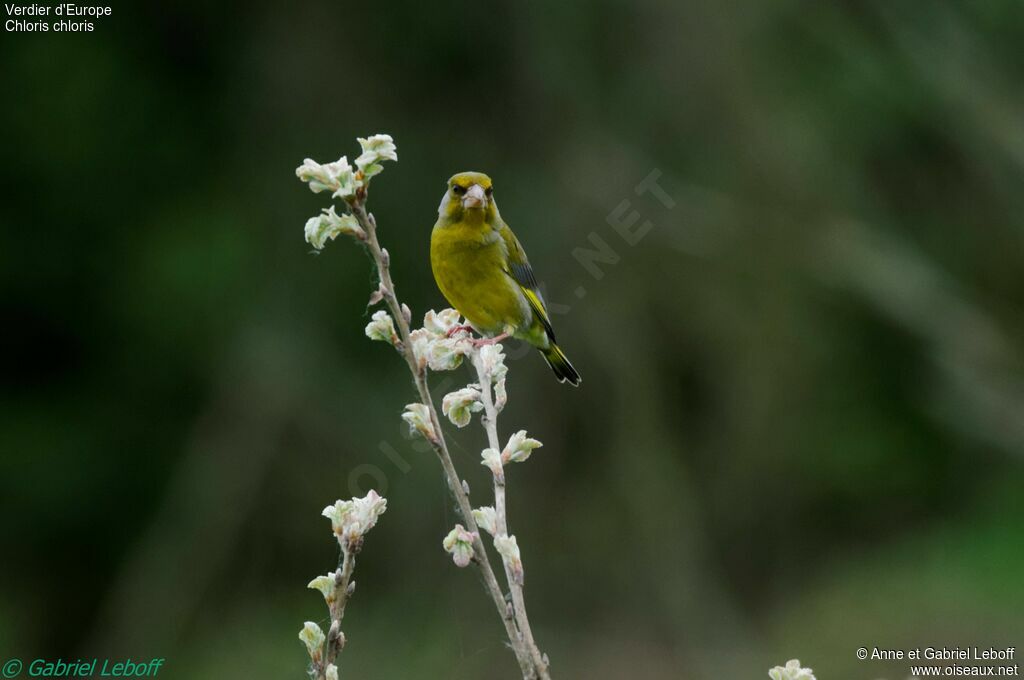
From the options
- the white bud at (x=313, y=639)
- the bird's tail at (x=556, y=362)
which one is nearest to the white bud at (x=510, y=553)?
the white bud at (x=313, y=639)

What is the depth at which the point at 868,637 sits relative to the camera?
9250mm

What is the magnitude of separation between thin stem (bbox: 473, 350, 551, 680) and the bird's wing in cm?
117

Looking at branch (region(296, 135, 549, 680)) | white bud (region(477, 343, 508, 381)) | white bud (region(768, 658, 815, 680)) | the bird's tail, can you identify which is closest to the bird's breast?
the bird's tail

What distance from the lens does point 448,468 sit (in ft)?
5.41

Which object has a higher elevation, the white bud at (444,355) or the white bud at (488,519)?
the white bud at (444,355)

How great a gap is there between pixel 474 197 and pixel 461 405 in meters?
1.12

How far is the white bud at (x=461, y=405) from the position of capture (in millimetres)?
2051

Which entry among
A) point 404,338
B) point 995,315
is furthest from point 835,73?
point 404,338

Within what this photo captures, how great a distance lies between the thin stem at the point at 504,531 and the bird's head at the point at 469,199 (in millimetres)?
894

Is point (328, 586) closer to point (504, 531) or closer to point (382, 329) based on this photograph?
point (504, 531)

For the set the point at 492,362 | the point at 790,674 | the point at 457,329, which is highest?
the point at 457,329

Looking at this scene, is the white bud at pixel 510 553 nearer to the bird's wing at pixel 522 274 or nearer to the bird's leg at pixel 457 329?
the bird's leg at pixel 457 329

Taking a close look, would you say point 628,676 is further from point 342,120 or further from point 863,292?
point 342,120

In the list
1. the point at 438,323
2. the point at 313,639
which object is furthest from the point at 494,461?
the point at 438,323
